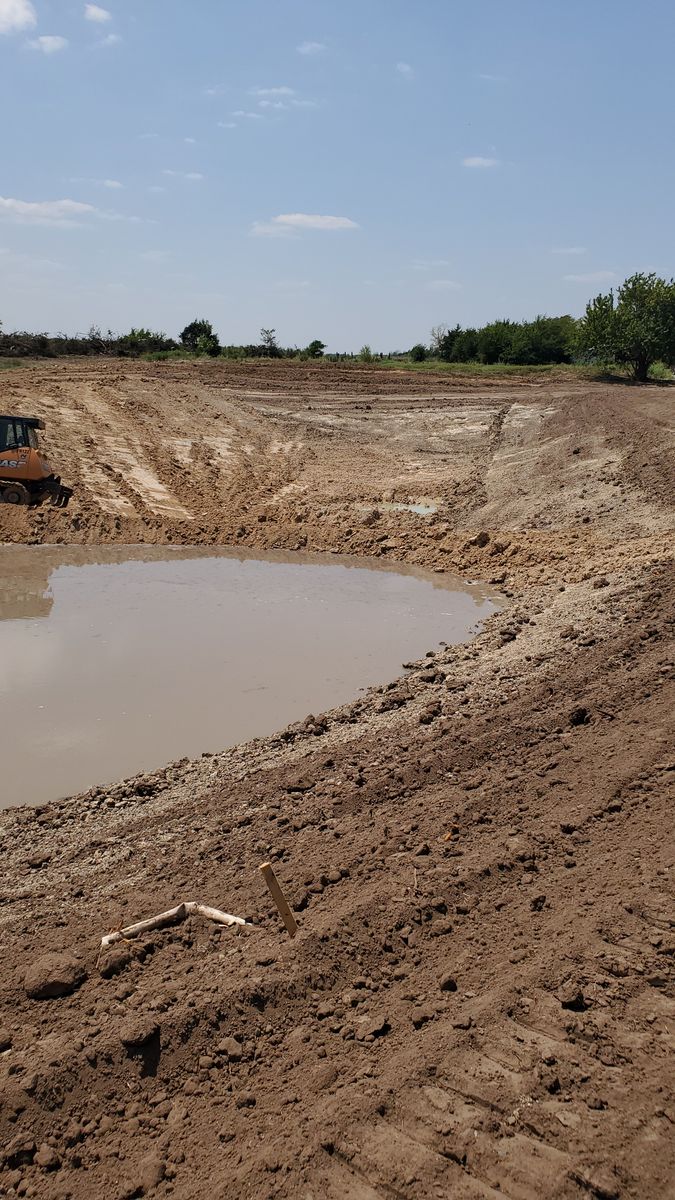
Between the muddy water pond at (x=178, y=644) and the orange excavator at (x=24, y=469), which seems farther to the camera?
the orange excavator at (x=24, y=469)

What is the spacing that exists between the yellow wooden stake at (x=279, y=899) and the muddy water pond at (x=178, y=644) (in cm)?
357

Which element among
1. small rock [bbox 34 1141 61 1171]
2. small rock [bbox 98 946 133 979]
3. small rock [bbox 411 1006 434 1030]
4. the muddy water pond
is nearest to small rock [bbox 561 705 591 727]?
the muddy water pond

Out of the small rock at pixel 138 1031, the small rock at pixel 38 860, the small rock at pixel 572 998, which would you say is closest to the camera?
the small rock at pixel 572 998

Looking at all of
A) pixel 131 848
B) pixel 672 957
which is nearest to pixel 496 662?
pixel 131 848

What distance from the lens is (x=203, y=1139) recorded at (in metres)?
3.81

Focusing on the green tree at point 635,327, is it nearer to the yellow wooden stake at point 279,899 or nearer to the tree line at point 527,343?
the tree line at point 527,343

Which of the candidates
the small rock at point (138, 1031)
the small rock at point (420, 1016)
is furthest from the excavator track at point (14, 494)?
the small rock at point (420, 1016)

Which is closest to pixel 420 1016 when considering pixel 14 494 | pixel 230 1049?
pixel 230 1049

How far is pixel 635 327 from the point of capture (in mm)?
40719

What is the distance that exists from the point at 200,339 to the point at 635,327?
932 inches

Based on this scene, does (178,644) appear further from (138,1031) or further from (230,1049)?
(230,1049)

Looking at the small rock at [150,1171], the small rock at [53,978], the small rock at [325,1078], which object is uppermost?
the small rock at [325,1078]

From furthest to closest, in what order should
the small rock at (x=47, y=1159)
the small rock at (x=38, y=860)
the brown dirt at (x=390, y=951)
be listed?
the small rock at (x=38, y=860), the small rock at (x=47, y=1159), the brown dirt at (x=390, y=951)

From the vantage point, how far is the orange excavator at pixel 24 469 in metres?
17.7
